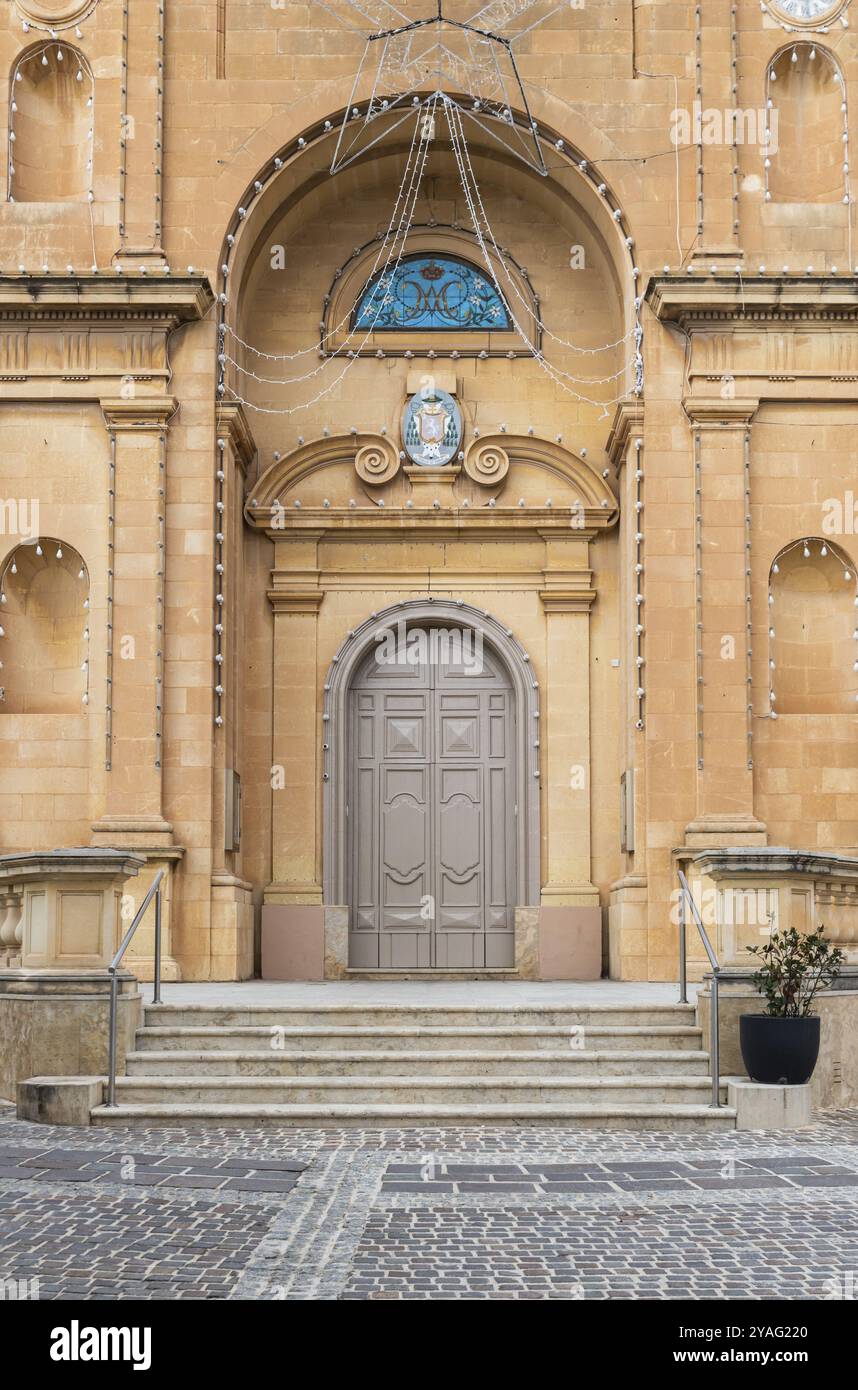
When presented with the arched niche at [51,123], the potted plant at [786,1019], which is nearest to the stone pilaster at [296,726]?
the arched niche at [51,123]

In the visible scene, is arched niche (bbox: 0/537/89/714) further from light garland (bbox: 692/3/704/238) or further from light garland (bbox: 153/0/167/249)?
light garland (bbox: 692/3/704/238)

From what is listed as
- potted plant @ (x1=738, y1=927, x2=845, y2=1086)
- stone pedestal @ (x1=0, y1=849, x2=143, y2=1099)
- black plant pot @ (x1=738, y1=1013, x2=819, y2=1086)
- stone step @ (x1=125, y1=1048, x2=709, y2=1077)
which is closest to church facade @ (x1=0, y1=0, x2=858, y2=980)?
stone pedestal @ (x1=0, y1=849, x2=143, y2=1099)

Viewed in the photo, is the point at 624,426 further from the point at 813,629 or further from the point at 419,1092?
the point at 419,1092

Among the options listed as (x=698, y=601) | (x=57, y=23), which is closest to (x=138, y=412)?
(x=57, y=23)

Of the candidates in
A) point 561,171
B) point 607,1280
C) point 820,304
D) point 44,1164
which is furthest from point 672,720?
point 607,1280

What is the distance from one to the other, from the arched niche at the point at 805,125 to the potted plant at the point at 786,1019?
→ 8760 millimetres

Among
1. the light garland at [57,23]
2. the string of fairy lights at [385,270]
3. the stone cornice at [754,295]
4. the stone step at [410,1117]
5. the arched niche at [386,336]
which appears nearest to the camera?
the stone step at [410,1117]

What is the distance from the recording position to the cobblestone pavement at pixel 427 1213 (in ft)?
19.8

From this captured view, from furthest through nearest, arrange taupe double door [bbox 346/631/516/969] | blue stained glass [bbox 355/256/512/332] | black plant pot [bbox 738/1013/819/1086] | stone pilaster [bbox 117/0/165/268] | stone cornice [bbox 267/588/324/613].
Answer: blue stained glass [bbox 355/256/512/332]
stone cornice [bbox 267/588/324/613]
taupe double door [bbox 346/631/516/969]
stone pilaster [bbox 117/0/165/268]
black plant pot [bbox 738/1013/819/1086]

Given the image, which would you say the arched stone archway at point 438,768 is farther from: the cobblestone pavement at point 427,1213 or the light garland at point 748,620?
→ the cobblestone pavement at point 427,1213

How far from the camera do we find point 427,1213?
23.7 ft

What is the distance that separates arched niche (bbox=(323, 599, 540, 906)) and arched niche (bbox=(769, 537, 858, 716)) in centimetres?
257

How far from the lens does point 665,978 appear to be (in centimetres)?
1452

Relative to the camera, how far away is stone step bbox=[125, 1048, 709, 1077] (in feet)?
33.9
